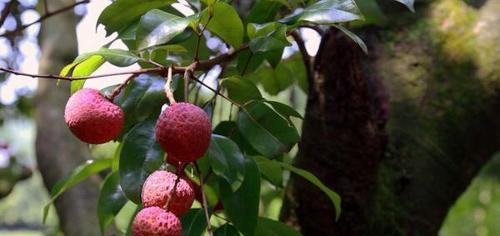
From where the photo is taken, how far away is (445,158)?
2.58ft

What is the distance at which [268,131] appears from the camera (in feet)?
1.82

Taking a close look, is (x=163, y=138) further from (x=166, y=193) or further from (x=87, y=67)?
(x=87, y=67)

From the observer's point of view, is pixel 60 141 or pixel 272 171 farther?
pixel 60 141

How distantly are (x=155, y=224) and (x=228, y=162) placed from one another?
125mm

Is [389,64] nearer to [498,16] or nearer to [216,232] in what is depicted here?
[498,16]

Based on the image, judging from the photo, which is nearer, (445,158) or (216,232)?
(216,232)

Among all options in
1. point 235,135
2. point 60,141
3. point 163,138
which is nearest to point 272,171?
point 235,135

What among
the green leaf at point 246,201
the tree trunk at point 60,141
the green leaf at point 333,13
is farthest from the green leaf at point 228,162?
the tree trunk at point 60,141

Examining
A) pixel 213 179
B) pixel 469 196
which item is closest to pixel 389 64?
pixel 213 179

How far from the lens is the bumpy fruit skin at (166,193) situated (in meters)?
0.42

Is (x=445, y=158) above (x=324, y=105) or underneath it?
underneath

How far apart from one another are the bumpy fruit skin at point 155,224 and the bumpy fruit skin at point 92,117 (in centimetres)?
7

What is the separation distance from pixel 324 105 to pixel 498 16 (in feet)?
1.07

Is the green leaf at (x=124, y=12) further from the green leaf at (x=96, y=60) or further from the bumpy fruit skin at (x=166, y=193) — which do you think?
the bumpy fruit skin at (x=166, y=193)
